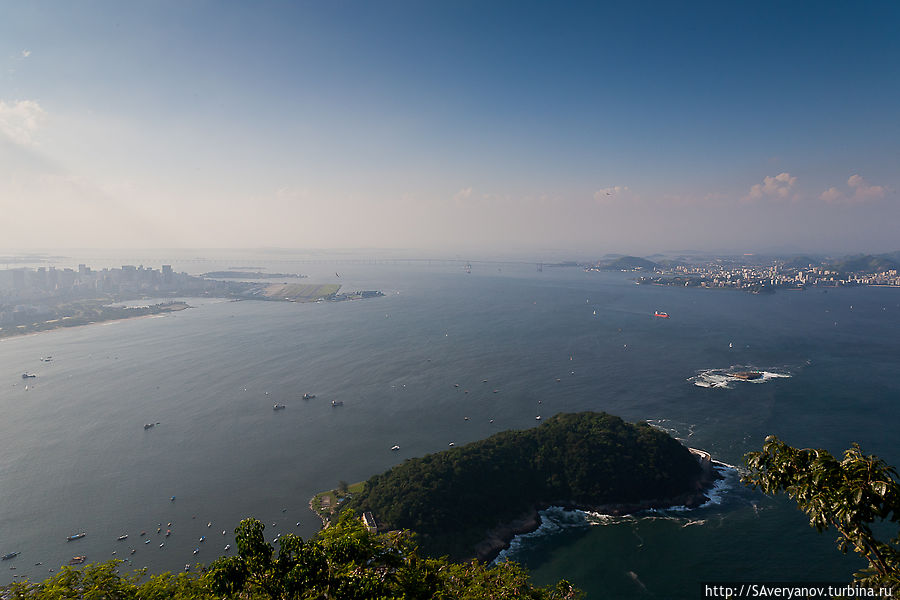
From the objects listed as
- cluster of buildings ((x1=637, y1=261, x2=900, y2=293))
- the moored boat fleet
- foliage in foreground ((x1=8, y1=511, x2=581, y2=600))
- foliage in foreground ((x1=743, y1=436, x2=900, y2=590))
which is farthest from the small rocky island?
cluster of buildings ((x1=637, y1=261, x2=900, y2=293))

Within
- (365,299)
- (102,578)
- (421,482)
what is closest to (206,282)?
(365,299)

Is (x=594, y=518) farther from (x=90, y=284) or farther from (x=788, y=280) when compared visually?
(x=788, y=280)

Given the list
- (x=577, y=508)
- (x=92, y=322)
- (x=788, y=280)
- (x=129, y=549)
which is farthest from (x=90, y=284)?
(x=788, y=280)

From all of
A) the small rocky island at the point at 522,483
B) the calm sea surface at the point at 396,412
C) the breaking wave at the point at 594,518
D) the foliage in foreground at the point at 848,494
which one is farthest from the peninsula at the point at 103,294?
the foliage in foreground at the point at 848,494

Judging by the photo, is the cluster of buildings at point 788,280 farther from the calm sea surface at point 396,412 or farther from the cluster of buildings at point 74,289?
the cluster of buildings at point 74,289

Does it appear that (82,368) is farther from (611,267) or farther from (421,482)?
(611,267)
